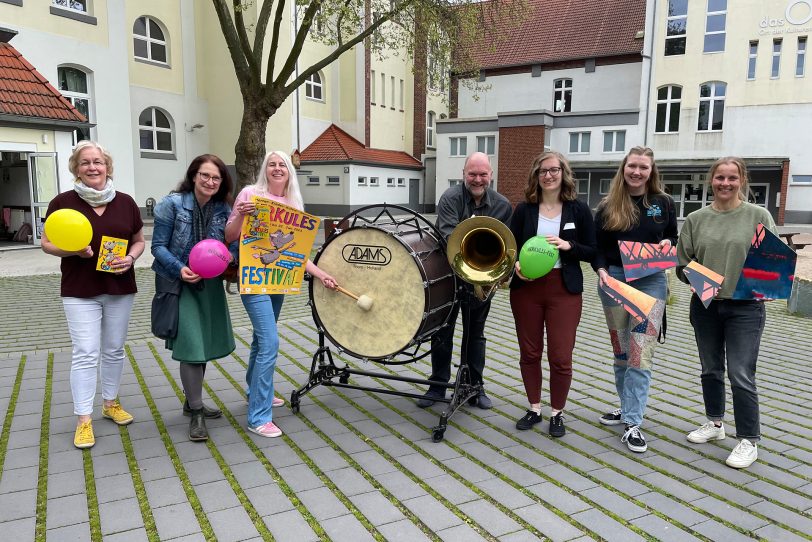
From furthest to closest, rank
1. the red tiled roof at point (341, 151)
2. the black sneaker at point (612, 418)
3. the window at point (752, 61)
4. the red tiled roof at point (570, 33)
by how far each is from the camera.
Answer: the red tiled roof at point (570, 33) → the red tiled roof at point (341, 151) → the window at point (752, 61) → the black sneaker at point (612, 418)

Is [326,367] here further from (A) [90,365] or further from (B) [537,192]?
(B) [537,192]

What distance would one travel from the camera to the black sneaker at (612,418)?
4.44 meters

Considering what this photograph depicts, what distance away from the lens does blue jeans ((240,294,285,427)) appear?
159 inches

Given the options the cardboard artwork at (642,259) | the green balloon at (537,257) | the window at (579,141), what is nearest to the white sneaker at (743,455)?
the cardboard artwork at (642,259)

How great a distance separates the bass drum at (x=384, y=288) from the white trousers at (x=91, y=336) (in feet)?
4.44

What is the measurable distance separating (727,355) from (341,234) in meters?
2.74

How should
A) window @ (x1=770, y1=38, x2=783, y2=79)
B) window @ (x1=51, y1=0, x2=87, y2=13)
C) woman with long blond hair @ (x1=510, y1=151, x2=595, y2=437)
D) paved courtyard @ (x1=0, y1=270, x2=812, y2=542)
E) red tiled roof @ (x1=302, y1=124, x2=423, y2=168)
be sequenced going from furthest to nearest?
1. red tiled roof @ (x1=302, y1=124, x2=423, y2=168)
2. window @ (x1=770, y1=38, x2=783, y2=79)
3. window @ (x1=51, y1=0, x2=87, y2=13)
4. woman with long blond hair @ (x1=510, y1=151, x2=595, y2=437)
5. paved courtyard @ (x1=0, y1=270, x2=812, y2=542)

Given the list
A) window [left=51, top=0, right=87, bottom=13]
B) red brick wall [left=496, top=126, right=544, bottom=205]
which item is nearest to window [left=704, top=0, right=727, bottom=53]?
red brick wall [left=496, top=126, right=544, bottom=205]

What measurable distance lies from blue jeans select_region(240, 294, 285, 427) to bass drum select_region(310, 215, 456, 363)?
0.39 meters

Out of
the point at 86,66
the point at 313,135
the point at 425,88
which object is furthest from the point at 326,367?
the point at 425,88

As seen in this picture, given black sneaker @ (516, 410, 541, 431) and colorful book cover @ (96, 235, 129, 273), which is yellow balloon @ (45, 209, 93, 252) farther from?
black sneaker @ (516, 410, 541, 431)

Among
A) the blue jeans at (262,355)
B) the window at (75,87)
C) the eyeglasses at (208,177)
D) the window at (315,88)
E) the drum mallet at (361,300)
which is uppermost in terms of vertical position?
the window at (315,88)

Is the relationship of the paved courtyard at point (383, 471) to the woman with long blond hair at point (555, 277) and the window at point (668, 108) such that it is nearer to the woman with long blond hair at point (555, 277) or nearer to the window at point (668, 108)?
the woman with long blond hair at point (555, 277)

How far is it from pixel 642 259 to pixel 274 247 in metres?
2.46
